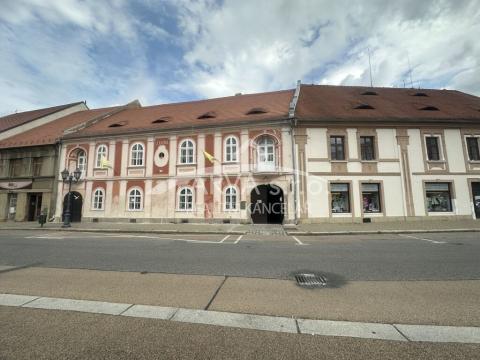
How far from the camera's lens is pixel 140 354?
8.50 ft

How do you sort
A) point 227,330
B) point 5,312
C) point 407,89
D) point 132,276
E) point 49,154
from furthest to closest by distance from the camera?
point 407,89 → point 49,154 → point 132,276 → point 5,312 → point 227,330

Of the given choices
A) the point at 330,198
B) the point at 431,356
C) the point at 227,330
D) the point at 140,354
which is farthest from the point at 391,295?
the point at 330,198

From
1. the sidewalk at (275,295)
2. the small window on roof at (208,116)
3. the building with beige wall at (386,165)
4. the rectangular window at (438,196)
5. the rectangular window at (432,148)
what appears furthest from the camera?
the small window on roof at (208,116)

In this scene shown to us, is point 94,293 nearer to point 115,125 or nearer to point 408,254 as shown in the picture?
point 408,254

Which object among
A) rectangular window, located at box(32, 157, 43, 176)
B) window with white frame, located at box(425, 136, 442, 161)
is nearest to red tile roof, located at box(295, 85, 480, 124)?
window with white frame, located at box(425, 136, 442, 161)

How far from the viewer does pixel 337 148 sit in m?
18.8

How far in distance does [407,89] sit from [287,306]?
29.8m

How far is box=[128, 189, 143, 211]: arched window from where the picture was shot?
20089 millimetres

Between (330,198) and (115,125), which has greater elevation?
(115,125)

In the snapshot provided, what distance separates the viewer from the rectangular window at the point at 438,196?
18.3 meters

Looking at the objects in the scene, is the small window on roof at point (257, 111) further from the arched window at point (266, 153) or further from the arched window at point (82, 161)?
the arched window at point (82, 161)

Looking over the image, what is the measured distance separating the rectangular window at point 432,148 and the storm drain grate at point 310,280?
18.7 m

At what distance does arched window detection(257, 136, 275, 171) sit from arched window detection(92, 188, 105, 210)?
1355 centimetres

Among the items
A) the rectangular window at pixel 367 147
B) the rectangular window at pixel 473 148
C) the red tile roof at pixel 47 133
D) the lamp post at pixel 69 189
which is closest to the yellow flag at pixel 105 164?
the lamp post at pixel 69 189
